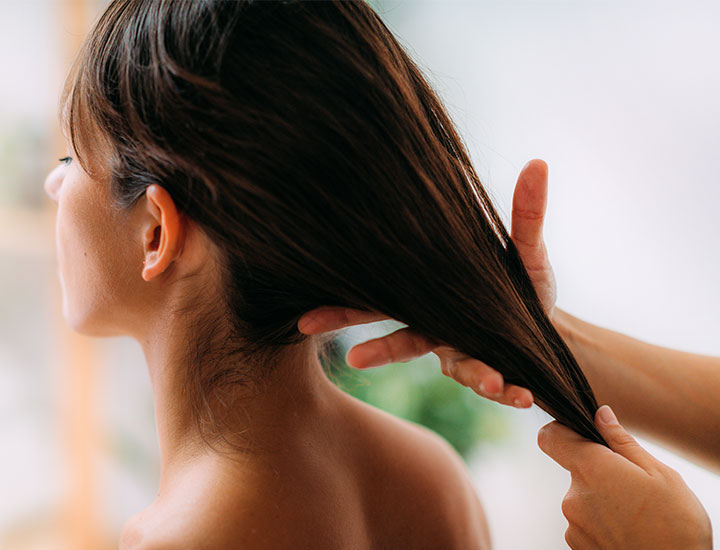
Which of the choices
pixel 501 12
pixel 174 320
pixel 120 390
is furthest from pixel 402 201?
pixel 120 390

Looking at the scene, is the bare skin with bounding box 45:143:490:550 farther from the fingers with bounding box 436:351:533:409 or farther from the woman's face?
the fingers with bounding box 436:351:533:409

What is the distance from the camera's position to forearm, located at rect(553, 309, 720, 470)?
938 mm

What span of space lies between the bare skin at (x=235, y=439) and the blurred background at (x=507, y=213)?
0.61 m

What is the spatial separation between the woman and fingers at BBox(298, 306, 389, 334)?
0.04 feet

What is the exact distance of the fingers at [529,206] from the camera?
0.83 meters

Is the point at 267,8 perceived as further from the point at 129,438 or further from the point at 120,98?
the point at 129,438

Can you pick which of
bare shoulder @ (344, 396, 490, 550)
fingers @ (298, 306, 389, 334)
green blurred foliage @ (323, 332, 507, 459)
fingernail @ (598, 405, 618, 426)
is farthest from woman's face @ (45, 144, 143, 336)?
green blurred foliage @ (323, 332, 507, 459)

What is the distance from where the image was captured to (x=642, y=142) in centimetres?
163

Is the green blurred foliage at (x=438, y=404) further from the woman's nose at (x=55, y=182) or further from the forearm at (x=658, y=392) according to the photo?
the woman's nose at (x=55, y=182)

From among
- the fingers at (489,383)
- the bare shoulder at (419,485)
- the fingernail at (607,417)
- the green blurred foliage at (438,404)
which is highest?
the fingers at (489,383)

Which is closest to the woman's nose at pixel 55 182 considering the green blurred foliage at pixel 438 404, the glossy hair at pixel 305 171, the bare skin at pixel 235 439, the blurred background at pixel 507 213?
the bare skin at pixel 235 439

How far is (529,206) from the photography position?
0.86 m

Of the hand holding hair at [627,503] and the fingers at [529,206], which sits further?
the fingers at [529,206]

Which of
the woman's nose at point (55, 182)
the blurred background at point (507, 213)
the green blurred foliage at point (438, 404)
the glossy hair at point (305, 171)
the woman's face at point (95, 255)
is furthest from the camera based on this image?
the green blurred foliage at point (438, 404)
